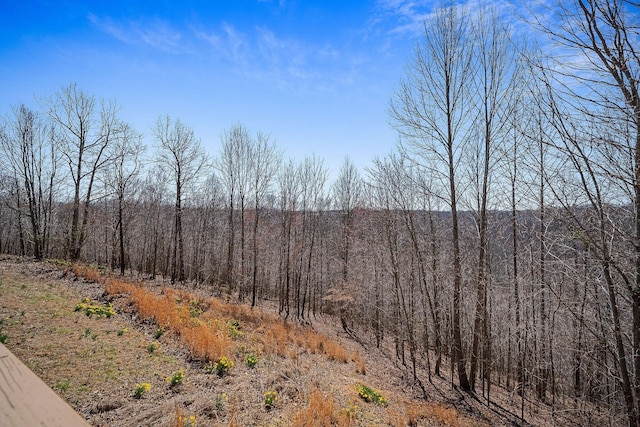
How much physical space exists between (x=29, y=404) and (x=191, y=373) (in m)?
6.49

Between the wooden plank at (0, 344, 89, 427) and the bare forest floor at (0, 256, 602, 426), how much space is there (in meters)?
4.21

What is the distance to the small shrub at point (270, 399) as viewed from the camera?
17.4 ft

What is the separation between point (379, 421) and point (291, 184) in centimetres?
1698

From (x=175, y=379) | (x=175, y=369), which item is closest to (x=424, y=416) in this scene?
(x=175, y=379)

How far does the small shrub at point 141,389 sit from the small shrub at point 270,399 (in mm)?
2065

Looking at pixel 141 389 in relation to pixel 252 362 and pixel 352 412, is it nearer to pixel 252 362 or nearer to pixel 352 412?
pixel 252 362

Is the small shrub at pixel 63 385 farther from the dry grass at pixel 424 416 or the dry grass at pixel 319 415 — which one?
the dry grass at pixel 424 416

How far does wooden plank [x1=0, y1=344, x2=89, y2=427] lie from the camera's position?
69cm

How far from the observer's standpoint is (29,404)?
0.74m

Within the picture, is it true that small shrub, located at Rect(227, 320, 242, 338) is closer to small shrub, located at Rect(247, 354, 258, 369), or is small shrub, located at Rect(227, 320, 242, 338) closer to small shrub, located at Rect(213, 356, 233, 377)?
small shrub, located at Rect(247, 354, 258, 369)

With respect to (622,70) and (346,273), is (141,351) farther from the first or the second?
(346,273)

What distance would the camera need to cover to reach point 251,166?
20266mm

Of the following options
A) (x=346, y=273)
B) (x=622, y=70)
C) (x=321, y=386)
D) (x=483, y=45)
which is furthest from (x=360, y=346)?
(x=622, y=70)

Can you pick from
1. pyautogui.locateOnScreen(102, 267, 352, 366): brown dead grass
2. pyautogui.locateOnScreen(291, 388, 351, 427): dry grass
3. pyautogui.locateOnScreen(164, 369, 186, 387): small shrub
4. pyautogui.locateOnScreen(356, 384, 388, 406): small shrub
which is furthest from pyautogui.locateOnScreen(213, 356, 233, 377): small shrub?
pyautogui.locateOnScreen(356, 384, 388, 406): small shrub
